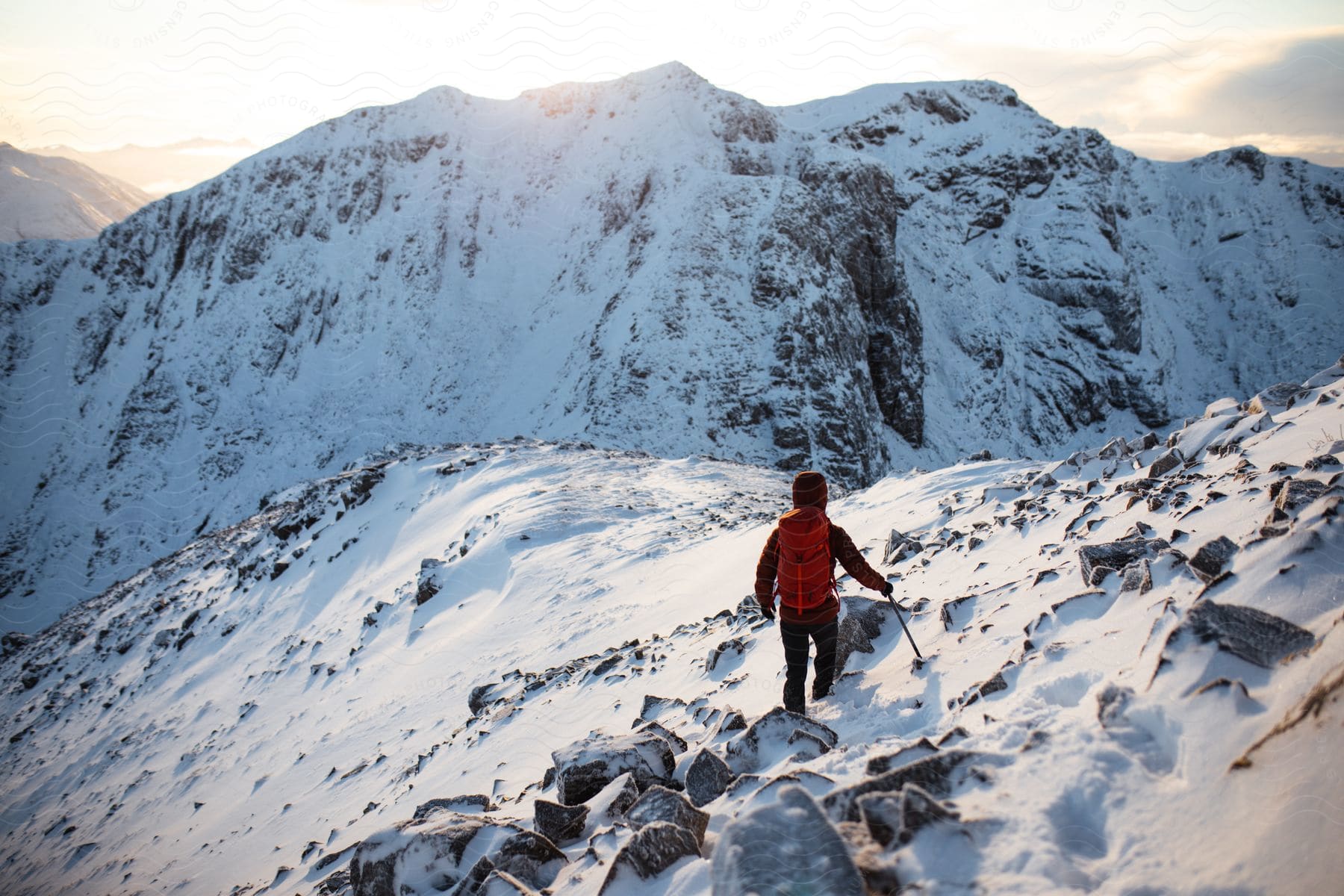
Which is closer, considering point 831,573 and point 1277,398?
point 831,573

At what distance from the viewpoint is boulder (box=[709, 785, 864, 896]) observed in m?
→ 2.34

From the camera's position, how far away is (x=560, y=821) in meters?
4.04

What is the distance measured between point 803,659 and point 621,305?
27.5 m

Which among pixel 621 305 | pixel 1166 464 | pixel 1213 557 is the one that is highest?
pixel 621 305

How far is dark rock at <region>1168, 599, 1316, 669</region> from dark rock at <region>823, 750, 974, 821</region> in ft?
3.79

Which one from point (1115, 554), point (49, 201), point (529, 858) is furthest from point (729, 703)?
point (49, 201)

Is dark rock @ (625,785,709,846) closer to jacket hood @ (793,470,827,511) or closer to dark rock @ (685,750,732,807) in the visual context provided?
A: dark rock @ (685,750,732,807)

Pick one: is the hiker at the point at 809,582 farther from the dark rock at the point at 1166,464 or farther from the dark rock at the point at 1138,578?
the dark rock at the point at 1166,464

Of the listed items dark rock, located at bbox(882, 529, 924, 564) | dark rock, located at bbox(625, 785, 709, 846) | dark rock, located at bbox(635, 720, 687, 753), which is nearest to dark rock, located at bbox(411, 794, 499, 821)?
dark rock, located at bbox(635, 720, 687, 753)

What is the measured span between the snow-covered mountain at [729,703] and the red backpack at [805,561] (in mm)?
820

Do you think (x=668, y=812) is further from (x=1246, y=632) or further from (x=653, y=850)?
(x=1246, y=632)

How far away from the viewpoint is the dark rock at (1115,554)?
4.63 metres

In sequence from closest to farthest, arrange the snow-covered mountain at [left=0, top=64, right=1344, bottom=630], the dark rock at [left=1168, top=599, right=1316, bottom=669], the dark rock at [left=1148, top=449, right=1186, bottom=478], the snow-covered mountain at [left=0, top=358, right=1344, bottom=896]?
the snow-covered mountain at [left=0, top=358, right=1344, bottom=896], the dark rock at [left=1168, top=599, right=1316, bottom=669], the dark rock at [left=1148, top=449, right=1186, bottom=478], the snow-covered mountain at [left=0, top=64, right=1344, bottom=630]

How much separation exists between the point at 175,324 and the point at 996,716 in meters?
53.9
